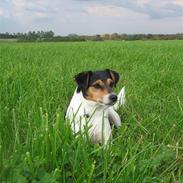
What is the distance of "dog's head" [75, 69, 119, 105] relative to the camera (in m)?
4.65

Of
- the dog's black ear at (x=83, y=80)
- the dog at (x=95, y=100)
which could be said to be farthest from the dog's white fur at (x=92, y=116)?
the dog's black ear at (x=83, y=80)

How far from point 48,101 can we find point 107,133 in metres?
1.24

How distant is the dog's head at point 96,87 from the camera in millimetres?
4652

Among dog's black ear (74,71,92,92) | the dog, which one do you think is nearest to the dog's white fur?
the dog

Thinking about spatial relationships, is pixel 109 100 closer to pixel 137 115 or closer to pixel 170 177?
pixel 137 115

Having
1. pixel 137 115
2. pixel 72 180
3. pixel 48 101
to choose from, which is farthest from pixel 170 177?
pixel 48 101

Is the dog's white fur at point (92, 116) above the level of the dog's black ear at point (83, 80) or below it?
below

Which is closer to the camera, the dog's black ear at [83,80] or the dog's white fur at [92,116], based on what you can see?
the dog's white fur at [92,116]

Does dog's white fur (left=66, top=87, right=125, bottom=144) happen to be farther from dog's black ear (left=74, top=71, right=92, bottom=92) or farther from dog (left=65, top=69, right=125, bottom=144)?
dog's black ear (left=74, top=71, right=92, bottom=92)

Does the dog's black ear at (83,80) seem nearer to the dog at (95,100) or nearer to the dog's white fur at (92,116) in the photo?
the dog at (95,100)

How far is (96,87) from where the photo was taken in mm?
4773

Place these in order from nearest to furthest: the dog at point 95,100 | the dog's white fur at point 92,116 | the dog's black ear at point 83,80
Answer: the dog's white fur at point 92,116
the dog at point 95,100
the dog's black ear at point 83,80

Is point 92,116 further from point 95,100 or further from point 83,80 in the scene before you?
point 83,80

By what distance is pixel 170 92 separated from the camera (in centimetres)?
696
